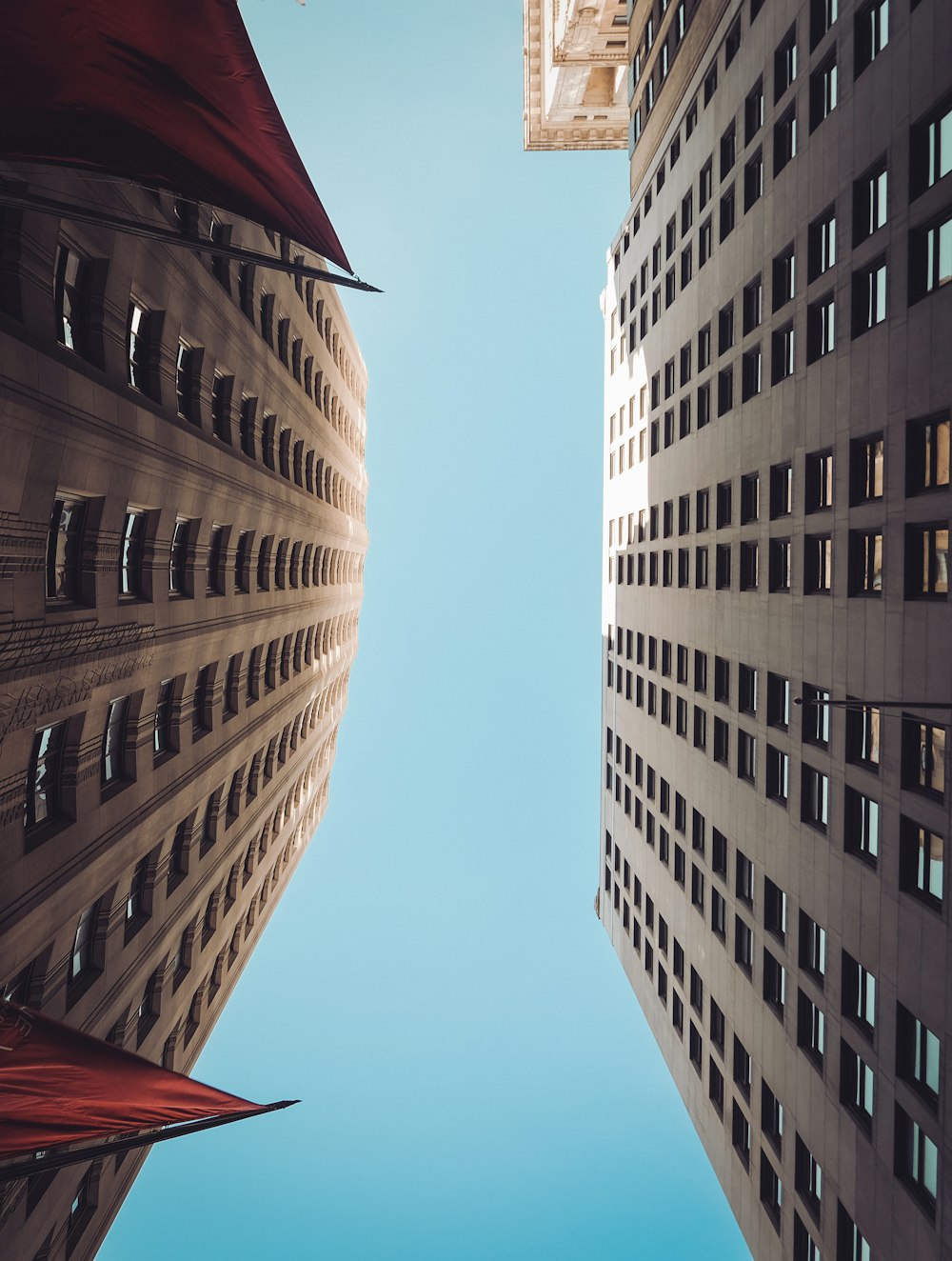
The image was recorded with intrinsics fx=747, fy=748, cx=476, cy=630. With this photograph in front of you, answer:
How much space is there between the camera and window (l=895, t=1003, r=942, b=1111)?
56.6 ft

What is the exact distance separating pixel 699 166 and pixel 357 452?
39009 mm

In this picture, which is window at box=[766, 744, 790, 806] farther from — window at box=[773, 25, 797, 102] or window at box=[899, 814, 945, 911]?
window at box=[773, 25, 797, 102]

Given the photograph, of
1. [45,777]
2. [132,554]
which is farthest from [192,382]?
[45,777]

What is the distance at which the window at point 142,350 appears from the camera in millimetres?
21609

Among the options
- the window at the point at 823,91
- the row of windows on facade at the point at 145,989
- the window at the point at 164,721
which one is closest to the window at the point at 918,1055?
the row of windows on facade at the point at 145,989

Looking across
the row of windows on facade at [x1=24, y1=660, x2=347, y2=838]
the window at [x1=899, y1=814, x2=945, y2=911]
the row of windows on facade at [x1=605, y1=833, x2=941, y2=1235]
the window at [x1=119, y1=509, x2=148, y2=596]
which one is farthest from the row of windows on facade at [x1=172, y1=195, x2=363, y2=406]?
the row of windows on facade at [x1=605, y1=833, x2=941, y2=1235]

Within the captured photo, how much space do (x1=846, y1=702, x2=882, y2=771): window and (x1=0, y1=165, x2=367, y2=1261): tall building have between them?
63.5ft

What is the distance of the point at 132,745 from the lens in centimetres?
→ 2267

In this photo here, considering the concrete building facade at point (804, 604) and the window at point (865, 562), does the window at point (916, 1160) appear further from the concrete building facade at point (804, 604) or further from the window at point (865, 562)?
the window at point (865, 562)

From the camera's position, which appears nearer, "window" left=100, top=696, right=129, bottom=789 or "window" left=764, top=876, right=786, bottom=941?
"window" left=100, top=696, right=129, bottom=789

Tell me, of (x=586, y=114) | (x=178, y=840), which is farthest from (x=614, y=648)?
(x=586, y=114)

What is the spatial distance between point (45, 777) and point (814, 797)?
869 inches

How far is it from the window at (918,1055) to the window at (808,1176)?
7505 mm

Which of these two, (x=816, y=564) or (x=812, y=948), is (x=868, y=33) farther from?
(x=812, y=948)
